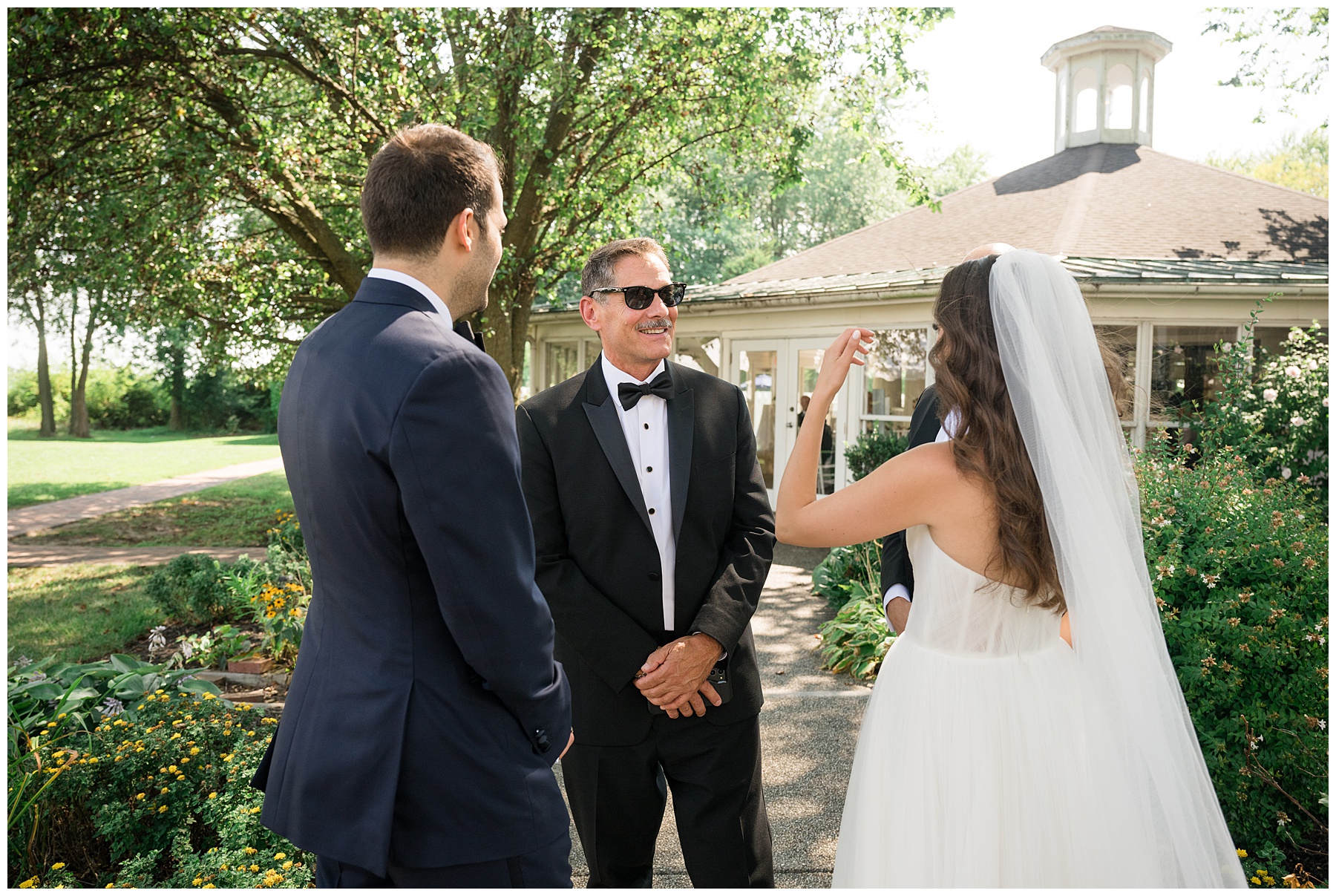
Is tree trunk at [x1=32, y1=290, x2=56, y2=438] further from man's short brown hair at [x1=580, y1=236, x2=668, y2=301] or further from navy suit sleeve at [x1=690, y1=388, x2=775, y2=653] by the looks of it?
navy suit sleeve at [x1=690, y1=388, x2=775, y2=653]

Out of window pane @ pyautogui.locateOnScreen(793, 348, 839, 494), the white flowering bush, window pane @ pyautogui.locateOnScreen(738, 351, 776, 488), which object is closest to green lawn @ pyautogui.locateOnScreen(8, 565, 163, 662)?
window pane @ pyautogui.locateOnScreen(738, 351, 776, 488)

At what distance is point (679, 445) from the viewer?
2.99m

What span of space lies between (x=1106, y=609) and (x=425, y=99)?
911cm

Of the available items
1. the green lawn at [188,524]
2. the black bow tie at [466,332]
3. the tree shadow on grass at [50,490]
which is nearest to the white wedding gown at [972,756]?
the black bow tie at [466,332]

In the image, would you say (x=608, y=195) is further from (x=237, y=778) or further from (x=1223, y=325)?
(x=237, y=778)

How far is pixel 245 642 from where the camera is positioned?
6.65 metres

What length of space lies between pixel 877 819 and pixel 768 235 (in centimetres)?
4433

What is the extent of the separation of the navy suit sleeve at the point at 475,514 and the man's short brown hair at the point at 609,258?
1317mm

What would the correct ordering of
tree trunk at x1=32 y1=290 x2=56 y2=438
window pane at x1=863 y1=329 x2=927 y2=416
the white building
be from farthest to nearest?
tree trunk at x1=32 y1=290 x2=56 y2=438 < window pane at x1=863 y1=329 x2=927 y2=416 < the white building

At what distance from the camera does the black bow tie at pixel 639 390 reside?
9.89ft

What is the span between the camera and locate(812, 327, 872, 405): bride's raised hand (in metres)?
2.43

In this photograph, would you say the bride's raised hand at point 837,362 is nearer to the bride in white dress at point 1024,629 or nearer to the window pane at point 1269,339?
the bride in white dress at point 1024,629

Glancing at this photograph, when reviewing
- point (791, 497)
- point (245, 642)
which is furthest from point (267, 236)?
point (791, 497)

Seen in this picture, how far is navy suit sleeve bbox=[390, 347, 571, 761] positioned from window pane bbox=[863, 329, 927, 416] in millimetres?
10723
